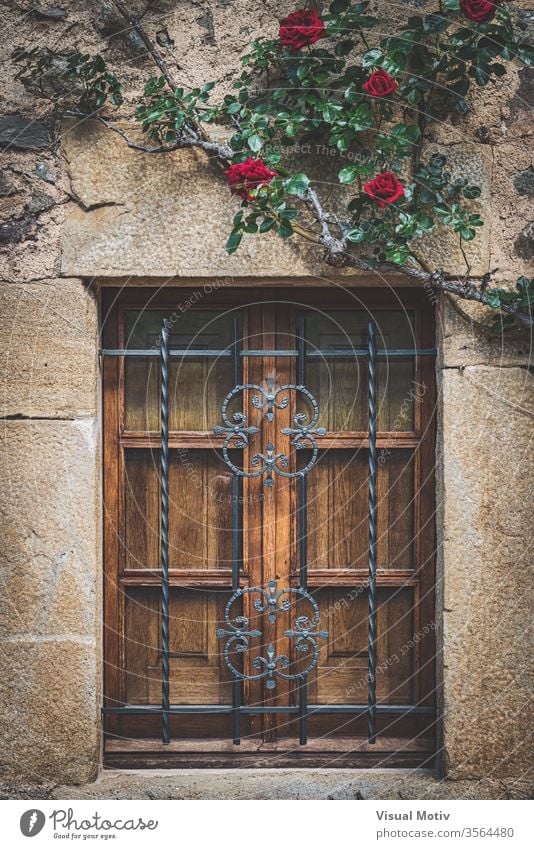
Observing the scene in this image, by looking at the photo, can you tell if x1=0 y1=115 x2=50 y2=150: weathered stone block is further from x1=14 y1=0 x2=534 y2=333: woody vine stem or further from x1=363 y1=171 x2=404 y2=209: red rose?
x1=363 y1=171 x2=404 y2=209: red rose

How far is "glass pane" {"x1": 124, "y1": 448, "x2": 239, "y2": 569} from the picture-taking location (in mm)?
2545

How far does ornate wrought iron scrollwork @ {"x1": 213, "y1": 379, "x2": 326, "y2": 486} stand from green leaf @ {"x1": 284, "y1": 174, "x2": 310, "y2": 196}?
60 centimetres

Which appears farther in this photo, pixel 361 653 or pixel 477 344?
pixel 361 653

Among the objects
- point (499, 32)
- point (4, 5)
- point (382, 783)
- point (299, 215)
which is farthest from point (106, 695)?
point (499, 32)

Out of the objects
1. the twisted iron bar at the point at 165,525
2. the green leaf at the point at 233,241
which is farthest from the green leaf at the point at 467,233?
the twisted iron bar at the point at 165,525

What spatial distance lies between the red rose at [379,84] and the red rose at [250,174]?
14.8 inches

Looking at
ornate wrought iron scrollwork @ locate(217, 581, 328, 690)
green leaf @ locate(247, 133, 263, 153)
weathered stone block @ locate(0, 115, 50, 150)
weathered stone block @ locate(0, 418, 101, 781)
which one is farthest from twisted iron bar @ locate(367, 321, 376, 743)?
weathered stone block @ locate(0, 115, 50, 150)

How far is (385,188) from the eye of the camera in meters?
2.21

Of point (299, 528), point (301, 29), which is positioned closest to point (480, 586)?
point (299, 528)

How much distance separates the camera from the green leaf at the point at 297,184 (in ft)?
7.39

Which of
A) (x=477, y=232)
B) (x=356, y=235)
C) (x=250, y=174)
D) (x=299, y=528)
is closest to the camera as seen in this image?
(x=250, y=174)

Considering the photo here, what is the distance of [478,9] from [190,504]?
5.64ft

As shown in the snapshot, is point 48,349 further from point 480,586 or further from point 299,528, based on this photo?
point 480,586

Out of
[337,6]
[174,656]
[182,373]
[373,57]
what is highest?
[337,6]
